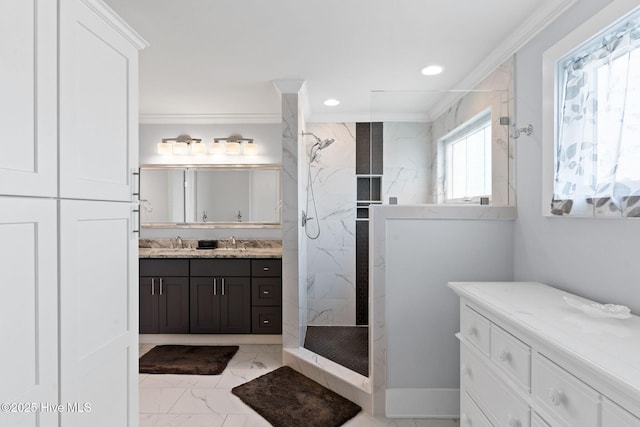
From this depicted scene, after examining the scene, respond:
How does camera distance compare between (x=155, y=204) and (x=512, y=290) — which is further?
(x=155, y=204)

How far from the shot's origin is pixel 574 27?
169cm

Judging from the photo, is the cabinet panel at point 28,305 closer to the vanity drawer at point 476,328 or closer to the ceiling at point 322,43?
the ceiling at point 322,43

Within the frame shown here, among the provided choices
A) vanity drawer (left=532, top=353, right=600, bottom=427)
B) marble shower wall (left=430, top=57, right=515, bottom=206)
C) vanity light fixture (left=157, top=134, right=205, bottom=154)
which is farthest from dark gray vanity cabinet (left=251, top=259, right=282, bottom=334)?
vanity drawer (left=532, top=353, right=600, bottom=427)

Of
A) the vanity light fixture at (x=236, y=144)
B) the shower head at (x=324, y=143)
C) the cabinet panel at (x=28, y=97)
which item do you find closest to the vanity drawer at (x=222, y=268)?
the vanity light fixture at (x=236, y=144)

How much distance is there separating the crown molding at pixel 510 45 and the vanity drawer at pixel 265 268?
6.67ft

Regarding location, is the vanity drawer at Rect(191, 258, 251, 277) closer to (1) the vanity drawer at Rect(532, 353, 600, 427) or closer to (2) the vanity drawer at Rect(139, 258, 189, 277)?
(2) the vanity drawer at Rect(139, 258, 189, 277)

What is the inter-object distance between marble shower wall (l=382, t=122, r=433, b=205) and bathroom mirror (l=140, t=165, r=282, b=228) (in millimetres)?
1894

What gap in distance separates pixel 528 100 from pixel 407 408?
6.77ft

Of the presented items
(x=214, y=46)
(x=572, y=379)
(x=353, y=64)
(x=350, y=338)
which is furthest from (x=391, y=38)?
(x=350, y=338)

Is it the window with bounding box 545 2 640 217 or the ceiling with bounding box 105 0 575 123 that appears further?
the ceiling with bounding box 105 0 575 123

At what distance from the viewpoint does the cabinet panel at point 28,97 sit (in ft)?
3.06

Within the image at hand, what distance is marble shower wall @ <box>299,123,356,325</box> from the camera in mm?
4004

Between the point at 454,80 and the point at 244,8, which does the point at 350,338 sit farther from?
the point at 244,8

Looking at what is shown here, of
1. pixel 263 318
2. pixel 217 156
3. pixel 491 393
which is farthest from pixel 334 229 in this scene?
pixel 491 393
